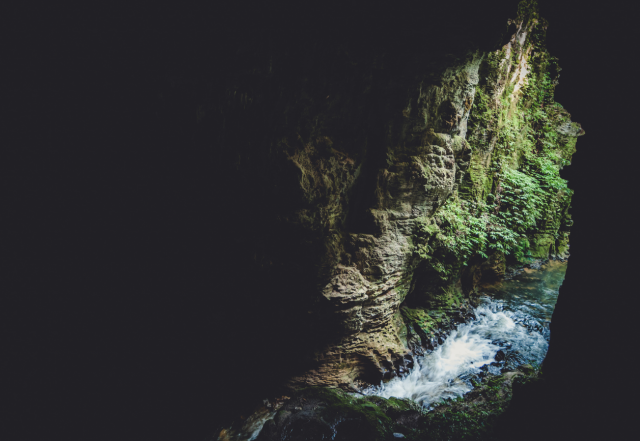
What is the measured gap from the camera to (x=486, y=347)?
734 cm

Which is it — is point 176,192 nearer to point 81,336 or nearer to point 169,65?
point 169,65

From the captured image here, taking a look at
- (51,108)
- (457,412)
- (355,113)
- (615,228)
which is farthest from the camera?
(355,113)

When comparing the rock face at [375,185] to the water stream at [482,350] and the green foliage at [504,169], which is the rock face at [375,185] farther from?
the water stream at [482,350]

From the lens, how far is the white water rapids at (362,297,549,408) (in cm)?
614

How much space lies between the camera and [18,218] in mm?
4215

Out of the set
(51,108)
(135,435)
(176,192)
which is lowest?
(135,435)

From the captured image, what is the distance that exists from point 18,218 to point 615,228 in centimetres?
736

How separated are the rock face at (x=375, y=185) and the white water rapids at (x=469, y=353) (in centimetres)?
36

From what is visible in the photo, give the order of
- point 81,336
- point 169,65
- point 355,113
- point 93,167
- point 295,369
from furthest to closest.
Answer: point 295,369 → point 81,336 → point 355,113 → point 93,167 → point 169,65

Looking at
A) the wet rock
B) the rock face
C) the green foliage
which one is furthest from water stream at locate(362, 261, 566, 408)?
the green foliage

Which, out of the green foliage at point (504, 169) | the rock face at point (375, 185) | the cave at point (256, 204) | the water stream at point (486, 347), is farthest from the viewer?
the green foliage at point (504, 169)

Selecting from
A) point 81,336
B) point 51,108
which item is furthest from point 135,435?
point 51,108

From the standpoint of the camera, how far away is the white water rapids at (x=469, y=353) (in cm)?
614

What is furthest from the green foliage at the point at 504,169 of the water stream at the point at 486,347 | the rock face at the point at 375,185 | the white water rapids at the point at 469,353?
the white water rapids at the point at 469,353
